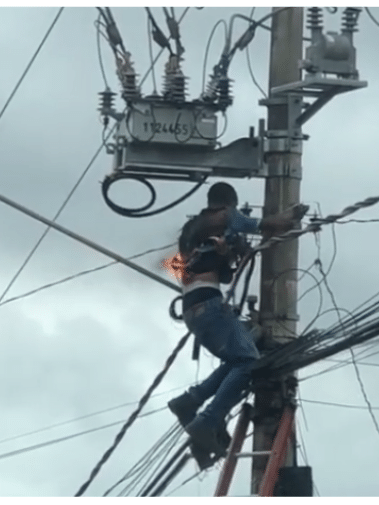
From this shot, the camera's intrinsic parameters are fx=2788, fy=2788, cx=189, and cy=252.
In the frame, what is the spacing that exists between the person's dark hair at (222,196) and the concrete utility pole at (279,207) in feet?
1.21

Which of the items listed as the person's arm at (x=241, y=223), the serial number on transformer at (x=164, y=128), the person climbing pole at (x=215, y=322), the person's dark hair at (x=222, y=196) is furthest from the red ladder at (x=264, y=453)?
the serial number on transformer at (x=164, y=128)

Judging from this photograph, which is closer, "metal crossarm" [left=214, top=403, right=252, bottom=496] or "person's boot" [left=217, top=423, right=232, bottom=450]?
"metal crossarm" [left=214, top=403, right=252, bottom=496]

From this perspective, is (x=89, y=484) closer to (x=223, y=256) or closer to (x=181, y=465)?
(x=181, y=465)

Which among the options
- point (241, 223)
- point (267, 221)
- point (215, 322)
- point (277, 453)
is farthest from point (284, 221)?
point (277, 453)

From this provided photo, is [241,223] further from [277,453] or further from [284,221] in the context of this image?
[277,453]

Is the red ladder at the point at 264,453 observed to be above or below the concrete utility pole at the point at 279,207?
below

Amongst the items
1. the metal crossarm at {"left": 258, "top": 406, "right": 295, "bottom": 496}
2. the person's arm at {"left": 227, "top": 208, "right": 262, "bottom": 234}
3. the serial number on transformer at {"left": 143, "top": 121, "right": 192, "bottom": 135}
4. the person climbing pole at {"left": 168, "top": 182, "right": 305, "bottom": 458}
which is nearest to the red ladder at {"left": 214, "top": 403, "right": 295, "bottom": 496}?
the metal crossarm at {"left": 258, "top": 406, "right": 295, "bottom": 496}

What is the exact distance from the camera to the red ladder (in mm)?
19891

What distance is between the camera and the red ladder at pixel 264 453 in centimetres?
1989

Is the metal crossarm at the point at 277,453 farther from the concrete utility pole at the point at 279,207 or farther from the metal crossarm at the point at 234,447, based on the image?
the metal crossarm at the point at 234,447

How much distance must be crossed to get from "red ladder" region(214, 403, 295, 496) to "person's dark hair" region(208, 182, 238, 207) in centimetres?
149

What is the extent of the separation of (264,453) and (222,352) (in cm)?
85

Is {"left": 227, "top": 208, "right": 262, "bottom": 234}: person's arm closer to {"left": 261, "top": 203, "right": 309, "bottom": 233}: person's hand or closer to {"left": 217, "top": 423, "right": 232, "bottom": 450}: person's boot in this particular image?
{"left": 261, "top": 203, "right": 309, "bottom": 233}: person's hand

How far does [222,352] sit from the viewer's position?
20.5 m
